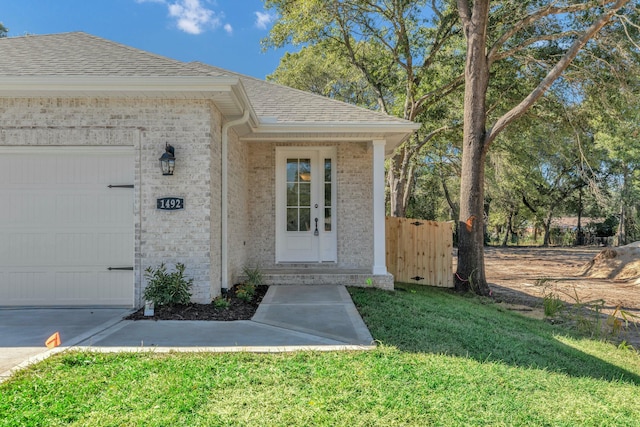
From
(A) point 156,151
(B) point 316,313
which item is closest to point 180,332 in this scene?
(B) point 316,313

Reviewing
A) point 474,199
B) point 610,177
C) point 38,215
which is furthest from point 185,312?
point 610,177

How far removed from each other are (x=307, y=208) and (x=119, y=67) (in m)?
4.19

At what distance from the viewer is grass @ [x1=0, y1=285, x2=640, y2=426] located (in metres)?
2.75

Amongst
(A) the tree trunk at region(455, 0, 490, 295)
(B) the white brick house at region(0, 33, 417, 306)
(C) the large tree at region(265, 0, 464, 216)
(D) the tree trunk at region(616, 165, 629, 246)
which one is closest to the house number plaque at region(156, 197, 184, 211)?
(B) the white brick house at region(0, 33, 417, 306)

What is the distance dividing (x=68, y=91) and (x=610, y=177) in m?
33.7

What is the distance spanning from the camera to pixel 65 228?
579cm

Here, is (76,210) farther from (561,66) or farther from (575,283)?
(575,283)

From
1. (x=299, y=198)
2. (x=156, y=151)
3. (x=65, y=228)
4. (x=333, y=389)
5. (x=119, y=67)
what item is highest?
(x=119, y=67)

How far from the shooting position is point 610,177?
29219 mm

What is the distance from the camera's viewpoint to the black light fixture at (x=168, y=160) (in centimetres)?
550

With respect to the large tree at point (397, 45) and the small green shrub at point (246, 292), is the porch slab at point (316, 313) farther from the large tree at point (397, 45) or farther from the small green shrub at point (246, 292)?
the large tree at point (397, 45)

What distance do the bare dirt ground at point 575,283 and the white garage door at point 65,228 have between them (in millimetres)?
7084

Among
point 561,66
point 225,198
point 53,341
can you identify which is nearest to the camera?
point 53,341

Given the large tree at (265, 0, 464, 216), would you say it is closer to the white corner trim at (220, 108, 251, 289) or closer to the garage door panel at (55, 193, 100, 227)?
the white corner trim at (220, 108, 251, 289)
